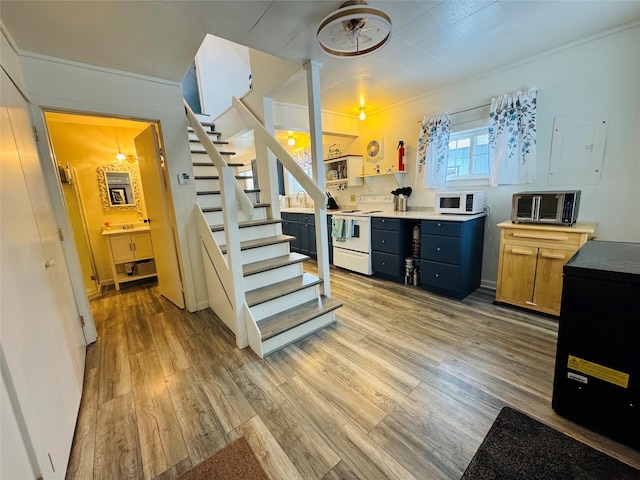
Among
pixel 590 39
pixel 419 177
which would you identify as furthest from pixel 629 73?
pixel 419 177

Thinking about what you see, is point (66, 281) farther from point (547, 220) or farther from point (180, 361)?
point (547, 220)

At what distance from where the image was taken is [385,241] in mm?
3428

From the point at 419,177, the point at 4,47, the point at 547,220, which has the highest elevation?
the point at 4,47

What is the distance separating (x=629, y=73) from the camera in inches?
84.4

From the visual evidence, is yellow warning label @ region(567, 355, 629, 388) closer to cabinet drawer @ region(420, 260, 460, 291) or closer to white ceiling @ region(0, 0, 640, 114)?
cabinet drawer @ region(420, 260, 460, 291)

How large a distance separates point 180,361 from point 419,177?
3428mm

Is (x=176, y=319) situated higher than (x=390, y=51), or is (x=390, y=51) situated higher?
(x=390, y=51)

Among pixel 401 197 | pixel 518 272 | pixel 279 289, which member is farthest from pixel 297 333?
pixel 401 197

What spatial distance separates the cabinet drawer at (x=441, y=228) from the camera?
9.11ft

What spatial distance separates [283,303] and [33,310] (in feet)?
5.09

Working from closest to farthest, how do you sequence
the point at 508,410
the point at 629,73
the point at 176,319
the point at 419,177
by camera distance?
the point at 508,410
the point at 629,73
the point at 176,319
the point at 419,177

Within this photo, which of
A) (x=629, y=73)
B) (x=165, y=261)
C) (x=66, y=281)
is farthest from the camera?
(x=165, y=261)

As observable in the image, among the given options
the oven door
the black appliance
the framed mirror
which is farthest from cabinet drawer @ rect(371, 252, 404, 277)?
the framed mirror

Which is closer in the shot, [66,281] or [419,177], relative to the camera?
[66,281]
